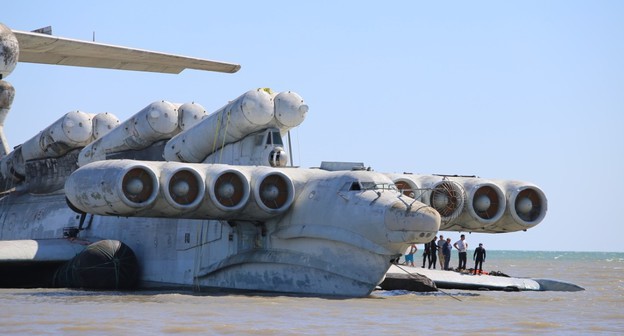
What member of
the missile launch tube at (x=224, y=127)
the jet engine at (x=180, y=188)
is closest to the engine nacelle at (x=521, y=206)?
the missile launch tube at (x=224, y=127)

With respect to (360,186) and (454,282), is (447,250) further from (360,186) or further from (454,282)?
(360,186)

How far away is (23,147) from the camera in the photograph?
35531mm

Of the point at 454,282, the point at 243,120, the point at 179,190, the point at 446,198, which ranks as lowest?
the point at 454,282

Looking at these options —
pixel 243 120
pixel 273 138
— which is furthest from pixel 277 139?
pixel 243 120

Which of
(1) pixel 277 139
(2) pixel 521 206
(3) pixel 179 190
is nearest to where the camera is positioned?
(3) pixel 179 190

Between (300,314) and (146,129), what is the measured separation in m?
12.1

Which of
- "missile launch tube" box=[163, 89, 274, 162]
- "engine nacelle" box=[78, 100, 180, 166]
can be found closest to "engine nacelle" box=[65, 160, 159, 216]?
"missile launch tube" box=[163, 89, 274, 162]

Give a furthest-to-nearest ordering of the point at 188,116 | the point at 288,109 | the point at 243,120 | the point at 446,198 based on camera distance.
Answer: the point at 188,116 < the point at 446,198 < the point at 288,109 < the point at 243,120

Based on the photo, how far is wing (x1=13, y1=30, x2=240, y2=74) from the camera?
25.9 m

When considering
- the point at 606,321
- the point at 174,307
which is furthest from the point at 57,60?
the point at 606,321

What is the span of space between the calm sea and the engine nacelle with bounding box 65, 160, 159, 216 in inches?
76.2

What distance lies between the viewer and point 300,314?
729 inches

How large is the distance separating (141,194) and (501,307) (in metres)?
7.80

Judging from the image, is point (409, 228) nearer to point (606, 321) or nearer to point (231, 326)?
point (606, 321)
